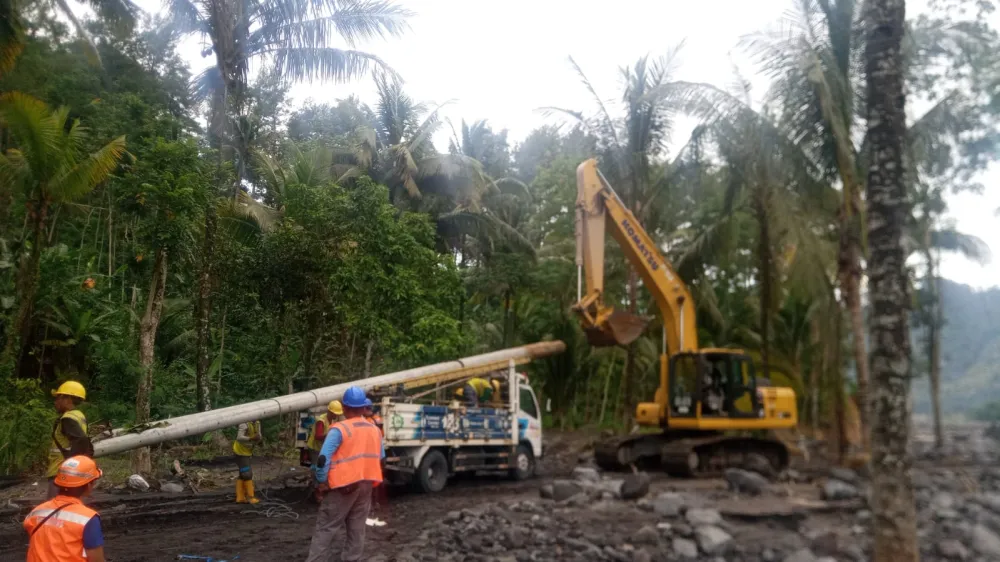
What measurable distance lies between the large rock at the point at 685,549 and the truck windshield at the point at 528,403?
290 inches

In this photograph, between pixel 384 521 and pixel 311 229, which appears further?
pixel 311 229

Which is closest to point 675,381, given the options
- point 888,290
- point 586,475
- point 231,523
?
point 586,475

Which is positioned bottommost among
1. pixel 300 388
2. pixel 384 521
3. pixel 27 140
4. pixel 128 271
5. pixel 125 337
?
pixel 384 521

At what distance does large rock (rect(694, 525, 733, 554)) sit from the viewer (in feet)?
25.8

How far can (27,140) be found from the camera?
1323 cm

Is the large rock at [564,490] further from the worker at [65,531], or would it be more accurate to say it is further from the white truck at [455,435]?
the worker at [65,531]

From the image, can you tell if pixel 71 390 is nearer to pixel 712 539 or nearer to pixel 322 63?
pixel 712 539

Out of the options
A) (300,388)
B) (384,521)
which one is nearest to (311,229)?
(300,388)

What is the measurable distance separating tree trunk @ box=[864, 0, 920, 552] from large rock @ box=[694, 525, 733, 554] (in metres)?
2.13

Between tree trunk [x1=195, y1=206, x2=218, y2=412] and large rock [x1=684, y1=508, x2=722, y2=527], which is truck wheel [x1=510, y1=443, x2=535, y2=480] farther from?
tree trunk [x1=195, y1=206, x2=218, y2=412]

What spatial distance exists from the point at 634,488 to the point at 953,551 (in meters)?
4.77

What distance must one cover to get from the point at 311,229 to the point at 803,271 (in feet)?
33.3

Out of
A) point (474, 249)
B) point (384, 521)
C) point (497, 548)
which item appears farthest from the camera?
point (474, 249)

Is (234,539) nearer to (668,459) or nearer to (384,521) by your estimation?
(384,521)
